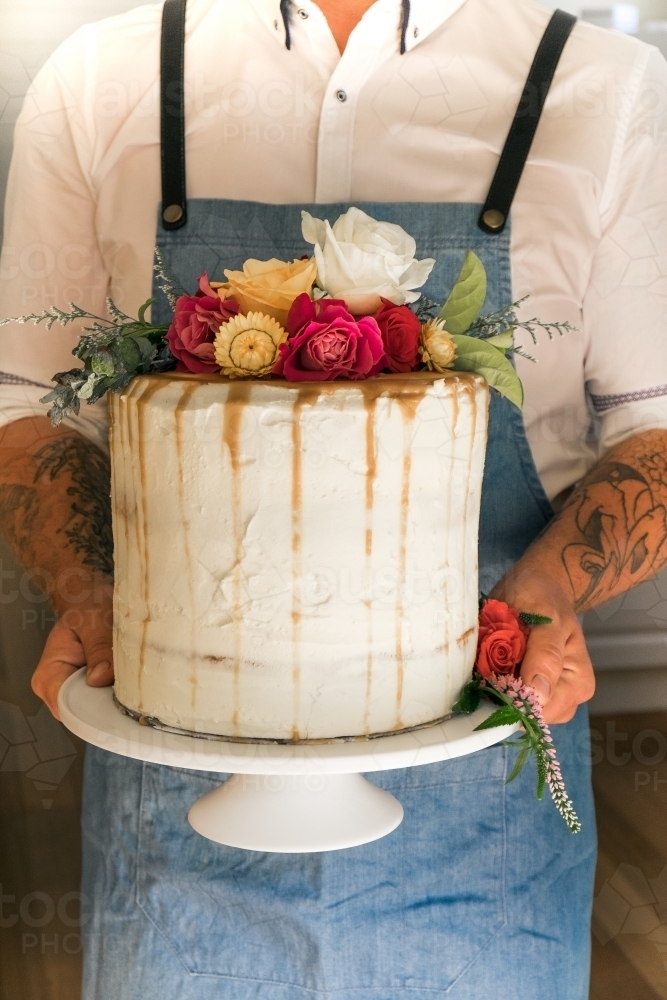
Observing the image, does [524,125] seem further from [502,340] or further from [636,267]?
[502,340]

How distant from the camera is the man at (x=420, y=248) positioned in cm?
73

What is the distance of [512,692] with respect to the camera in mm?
542

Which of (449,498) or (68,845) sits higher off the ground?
(449,498)

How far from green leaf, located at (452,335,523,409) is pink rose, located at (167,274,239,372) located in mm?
129

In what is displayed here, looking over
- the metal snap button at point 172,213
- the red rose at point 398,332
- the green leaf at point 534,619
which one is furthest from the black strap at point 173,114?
the green leaf at point 534,619

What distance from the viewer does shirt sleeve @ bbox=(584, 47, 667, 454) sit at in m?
0.73

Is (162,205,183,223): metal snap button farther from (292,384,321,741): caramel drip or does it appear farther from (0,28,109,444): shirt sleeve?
(292,384,321,741): caramel drip

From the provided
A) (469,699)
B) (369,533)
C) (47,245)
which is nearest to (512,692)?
(469,699)

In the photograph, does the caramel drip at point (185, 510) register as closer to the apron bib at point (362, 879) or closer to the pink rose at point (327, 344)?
the pink rose at point (327, 344)

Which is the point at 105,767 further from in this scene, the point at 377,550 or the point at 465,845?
the point at 377,550

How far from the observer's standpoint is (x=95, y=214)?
784 mm

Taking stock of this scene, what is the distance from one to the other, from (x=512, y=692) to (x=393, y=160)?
0.43 meters

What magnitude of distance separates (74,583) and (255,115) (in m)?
0.39

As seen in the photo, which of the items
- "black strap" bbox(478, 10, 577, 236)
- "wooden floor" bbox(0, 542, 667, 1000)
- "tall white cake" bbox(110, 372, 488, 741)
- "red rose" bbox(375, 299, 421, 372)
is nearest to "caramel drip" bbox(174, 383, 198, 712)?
"tall white cake" bbox(110, 372, 488, 741)
